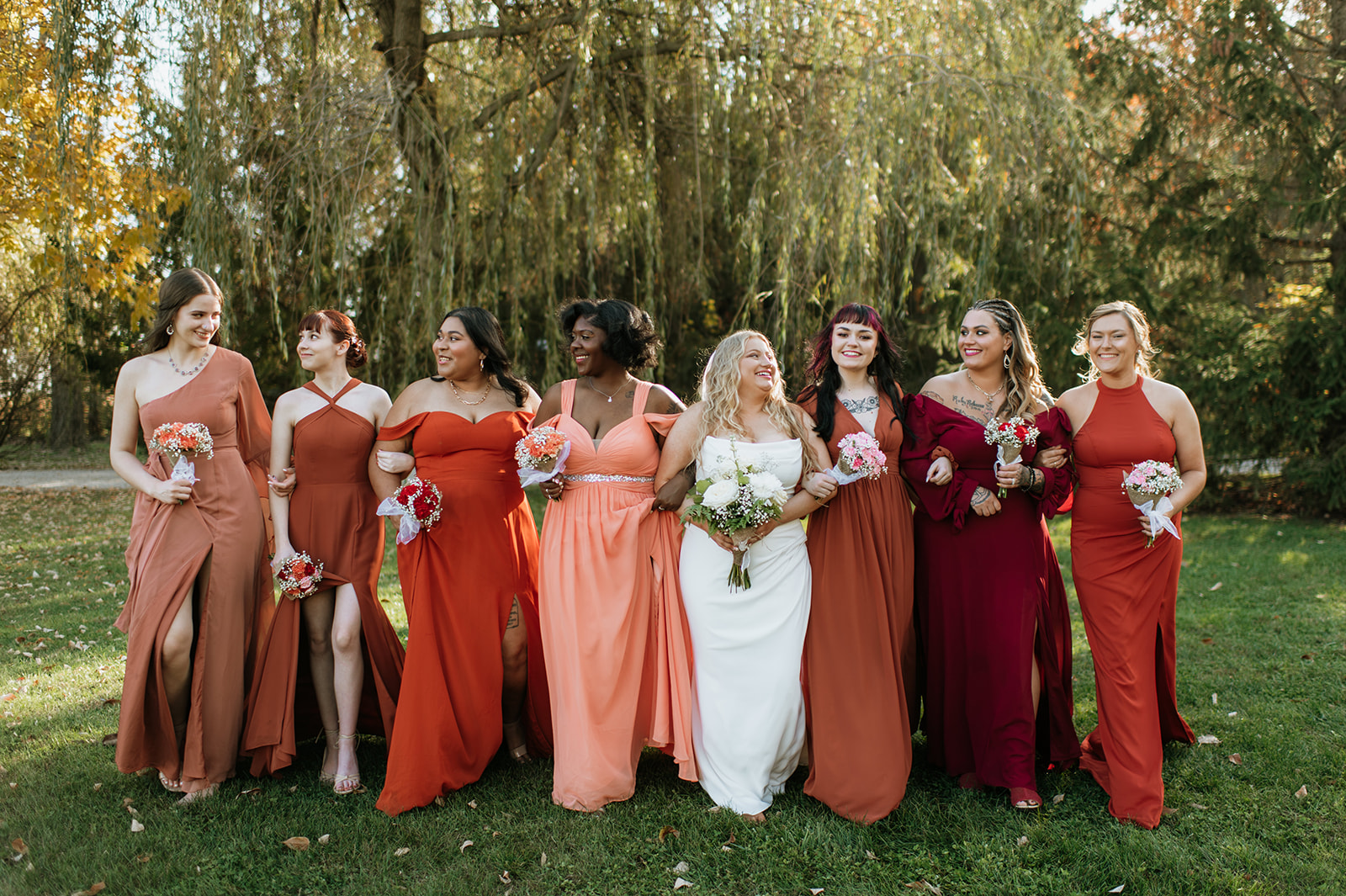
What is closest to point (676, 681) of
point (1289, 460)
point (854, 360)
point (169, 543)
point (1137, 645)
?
point (854, 360)

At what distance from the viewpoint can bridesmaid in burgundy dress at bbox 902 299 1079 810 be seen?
3.88 meters

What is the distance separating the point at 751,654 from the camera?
390cm

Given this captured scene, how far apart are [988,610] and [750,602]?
105 cm

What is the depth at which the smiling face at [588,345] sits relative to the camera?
415 cm

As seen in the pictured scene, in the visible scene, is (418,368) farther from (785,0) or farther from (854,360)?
(854,360)

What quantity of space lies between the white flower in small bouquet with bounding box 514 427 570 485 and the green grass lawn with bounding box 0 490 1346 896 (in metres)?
1.43

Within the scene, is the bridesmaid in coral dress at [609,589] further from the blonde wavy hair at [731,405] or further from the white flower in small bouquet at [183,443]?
the white flower in small bouquet at [183,443]

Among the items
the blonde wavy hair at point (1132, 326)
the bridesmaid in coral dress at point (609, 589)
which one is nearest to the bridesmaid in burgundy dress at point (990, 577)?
the blonde wavy hair at point (1132, 326)

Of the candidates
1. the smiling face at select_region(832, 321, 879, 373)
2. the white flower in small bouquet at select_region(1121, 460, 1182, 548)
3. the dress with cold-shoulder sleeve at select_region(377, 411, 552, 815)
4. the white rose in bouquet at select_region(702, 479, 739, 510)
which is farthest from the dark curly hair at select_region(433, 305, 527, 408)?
the white flower in small bouquet at select_region(1121, 460, 1182, 548)

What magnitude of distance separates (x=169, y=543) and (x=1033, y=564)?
151 inches

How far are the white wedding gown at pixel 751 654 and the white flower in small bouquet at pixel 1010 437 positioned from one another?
0.83 m

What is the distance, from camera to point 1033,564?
393cm

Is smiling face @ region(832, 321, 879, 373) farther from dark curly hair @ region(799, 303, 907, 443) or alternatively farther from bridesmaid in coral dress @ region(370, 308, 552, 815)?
bridesmaid in coral dress @ region(370, 308, 552, 815)

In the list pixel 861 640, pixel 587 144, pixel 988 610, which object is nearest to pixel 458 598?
pixel 861 640
